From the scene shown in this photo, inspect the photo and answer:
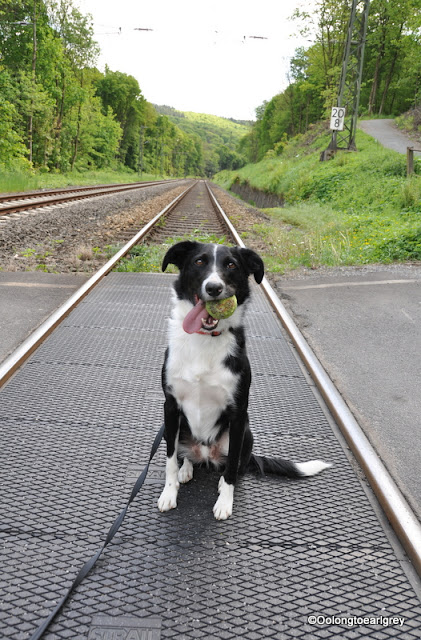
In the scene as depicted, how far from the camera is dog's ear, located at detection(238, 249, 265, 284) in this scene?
2.79m

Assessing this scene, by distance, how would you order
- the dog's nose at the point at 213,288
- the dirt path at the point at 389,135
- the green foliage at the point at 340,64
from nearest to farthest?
the dog's nose at the point at 213,288, the dirt path at the point at 389,135, the green foliage at the point at 340,64

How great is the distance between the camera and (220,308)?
8.07ft

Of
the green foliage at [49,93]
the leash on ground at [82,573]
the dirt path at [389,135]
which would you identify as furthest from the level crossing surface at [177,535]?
the dirt path at [389,135]

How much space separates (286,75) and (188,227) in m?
55.9

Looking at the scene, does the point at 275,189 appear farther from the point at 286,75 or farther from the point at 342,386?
the point at 286,75

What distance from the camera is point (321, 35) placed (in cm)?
3947

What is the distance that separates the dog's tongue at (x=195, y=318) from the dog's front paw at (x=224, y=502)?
0.78 metres

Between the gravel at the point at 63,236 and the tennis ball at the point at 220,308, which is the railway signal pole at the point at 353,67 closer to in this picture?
the gravel at the point at 63,236

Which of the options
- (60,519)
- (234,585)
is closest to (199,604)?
(234,585)

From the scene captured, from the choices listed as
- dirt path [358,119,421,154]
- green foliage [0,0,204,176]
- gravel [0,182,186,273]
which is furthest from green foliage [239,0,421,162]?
gravel [0,182,186,273]

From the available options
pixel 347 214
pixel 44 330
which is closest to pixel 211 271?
pixel 44 330

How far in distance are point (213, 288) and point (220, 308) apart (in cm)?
11

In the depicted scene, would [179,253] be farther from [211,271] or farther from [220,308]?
[220,308]

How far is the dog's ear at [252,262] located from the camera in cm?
279
